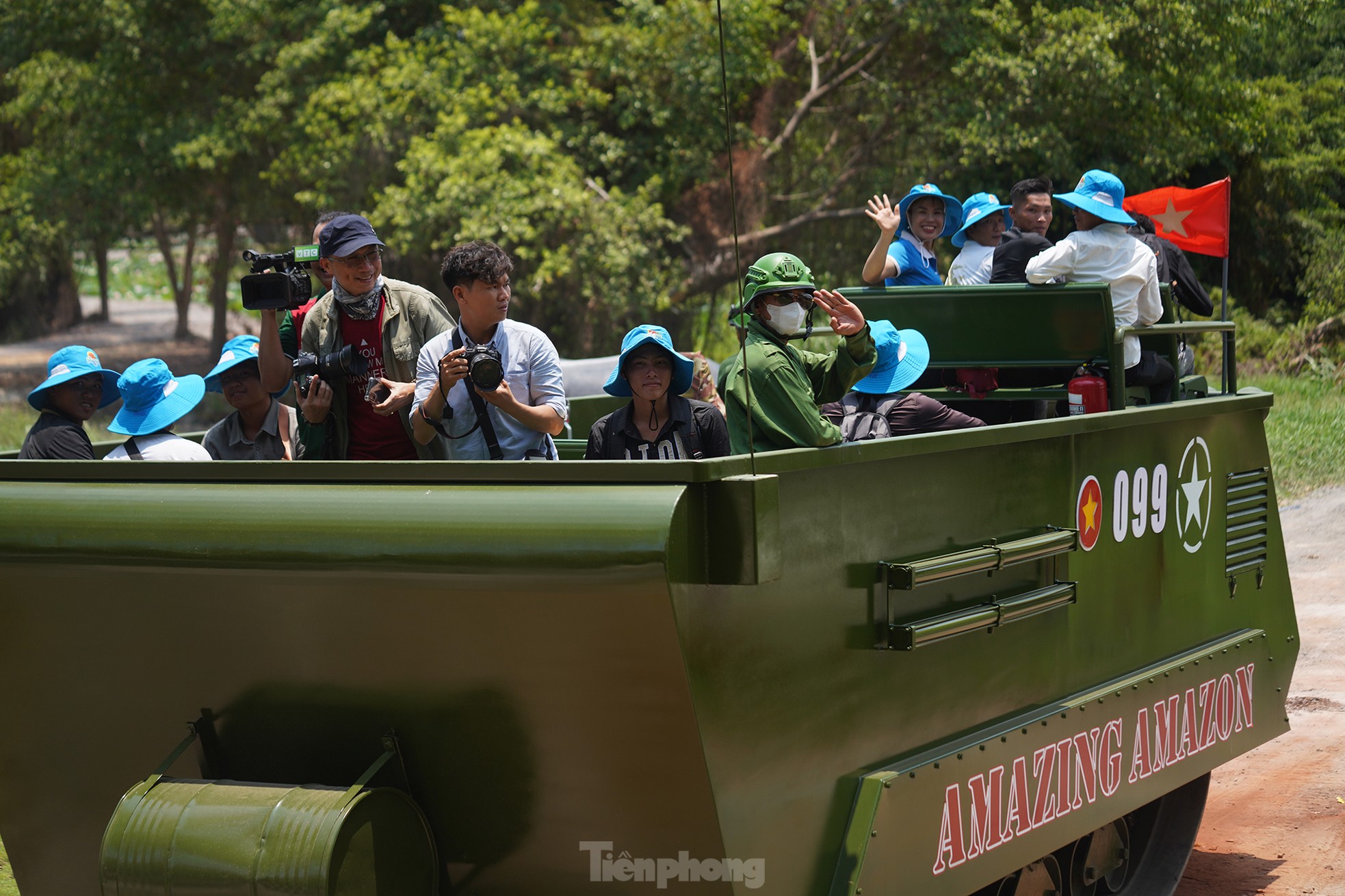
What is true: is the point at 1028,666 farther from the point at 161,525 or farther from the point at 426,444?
the point at 161,525

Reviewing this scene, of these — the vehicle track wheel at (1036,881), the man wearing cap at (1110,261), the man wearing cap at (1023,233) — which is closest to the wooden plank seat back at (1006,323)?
the man wearing cap at (1110,261)

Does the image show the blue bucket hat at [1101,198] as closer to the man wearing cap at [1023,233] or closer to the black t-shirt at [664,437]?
the man wearing cap at [1023,233]

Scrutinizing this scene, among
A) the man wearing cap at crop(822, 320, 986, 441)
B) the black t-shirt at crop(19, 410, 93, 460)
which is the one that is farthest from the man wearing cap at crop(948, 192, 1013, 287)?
the black t-shirt at crop(19, 410, 93, 460)

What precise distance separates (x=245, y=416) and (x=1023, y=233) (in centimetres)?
308

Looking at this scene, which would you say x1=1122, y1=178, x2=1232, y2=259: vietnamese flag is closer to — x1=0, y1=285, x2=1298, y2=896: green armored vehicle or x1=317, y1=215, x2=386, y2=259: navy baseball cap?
x1=0, y1=285, x2=1298, y2=896: green armored vehicle

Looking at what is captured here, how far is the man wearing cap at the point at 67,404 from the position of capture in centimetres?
448

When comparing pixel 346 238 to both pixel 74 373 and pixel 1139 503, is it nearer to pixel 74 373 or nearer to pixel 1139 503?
pixel 74 373

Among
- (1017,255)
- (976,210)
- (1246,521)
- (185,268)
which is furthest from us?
(185,268)

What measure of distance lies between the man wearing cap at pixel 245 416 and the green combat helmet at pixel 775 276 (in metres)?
1.76

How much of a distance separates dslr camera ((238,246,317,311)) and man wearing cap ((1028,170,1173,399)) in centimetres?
271

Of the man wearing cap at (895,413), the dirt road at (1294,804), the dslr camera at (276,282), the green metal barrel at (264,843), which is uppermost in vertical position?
the dslr camera at (276,282)

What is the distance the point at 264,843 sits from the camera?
303 centimetres

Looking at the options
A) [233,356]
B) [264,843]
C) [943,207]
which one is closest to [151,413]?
[233,356]

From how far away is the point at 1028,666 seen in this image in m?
3.97
